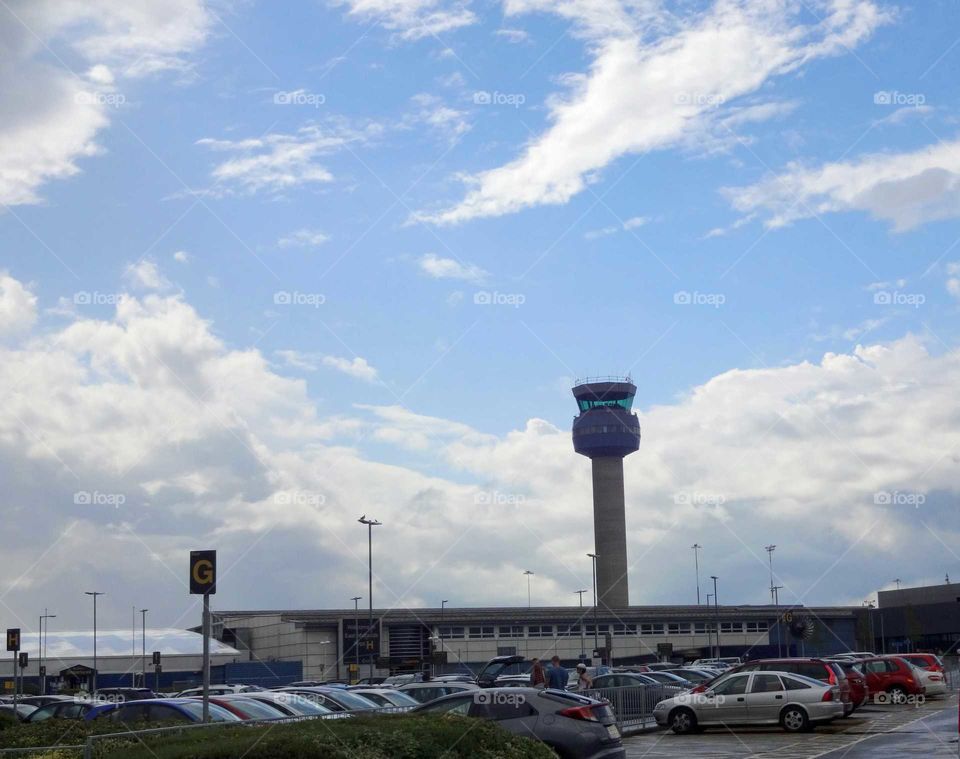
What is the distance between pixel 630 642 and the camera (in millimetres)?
109625

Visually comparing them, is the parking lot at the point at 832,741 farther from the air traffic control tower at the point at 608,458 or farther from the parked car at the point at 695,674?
the air traffic control tower at the point at 608,458

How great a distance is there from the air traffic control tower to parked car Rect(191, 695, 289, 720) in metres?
102

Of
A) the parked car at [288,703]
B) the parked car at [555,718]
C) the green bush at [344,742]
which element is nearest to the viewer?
the green bush at [344,742]

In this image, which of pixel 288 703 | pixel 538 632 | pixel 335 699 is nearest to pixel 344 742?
pixel 288 703

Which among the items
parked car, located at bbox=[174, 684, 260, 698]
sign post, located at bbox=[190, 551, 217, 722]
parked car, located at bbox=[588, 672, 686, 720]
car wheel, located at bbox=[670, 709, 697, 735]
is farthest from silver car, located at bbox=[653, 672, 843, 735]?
sign post, located at bbox=[190, 551, 217, 722]

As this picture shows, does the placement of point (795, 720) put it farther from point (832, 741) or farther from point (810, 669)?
point (832, 741)

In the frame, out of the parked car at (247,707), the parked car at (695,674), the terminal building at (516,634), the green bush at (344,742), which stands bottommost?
the terminal building at (516,634)

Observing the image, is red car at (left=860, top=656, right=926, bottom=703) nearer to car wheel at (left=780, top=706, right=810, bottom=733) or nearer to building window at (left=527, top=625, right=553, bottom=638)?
car wheel at (left=780, top=706, right=810, bottom=733)

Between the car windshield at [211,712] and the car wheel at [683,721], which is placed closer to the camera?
the car windshield at [211,712]

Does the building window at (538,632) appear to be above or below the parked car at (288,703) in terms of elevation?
below

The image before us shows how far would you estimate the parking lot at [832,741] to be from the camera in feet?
71.8

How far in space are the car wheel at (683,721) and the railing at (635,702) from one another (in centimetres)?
140

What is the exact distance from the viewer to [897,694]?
38.5 meters

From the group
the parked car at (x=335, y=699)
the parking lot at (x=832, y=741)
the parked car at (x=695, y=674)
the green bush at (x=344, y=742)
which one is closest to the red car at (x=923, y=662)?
the parked car at (x=695, y=674)
